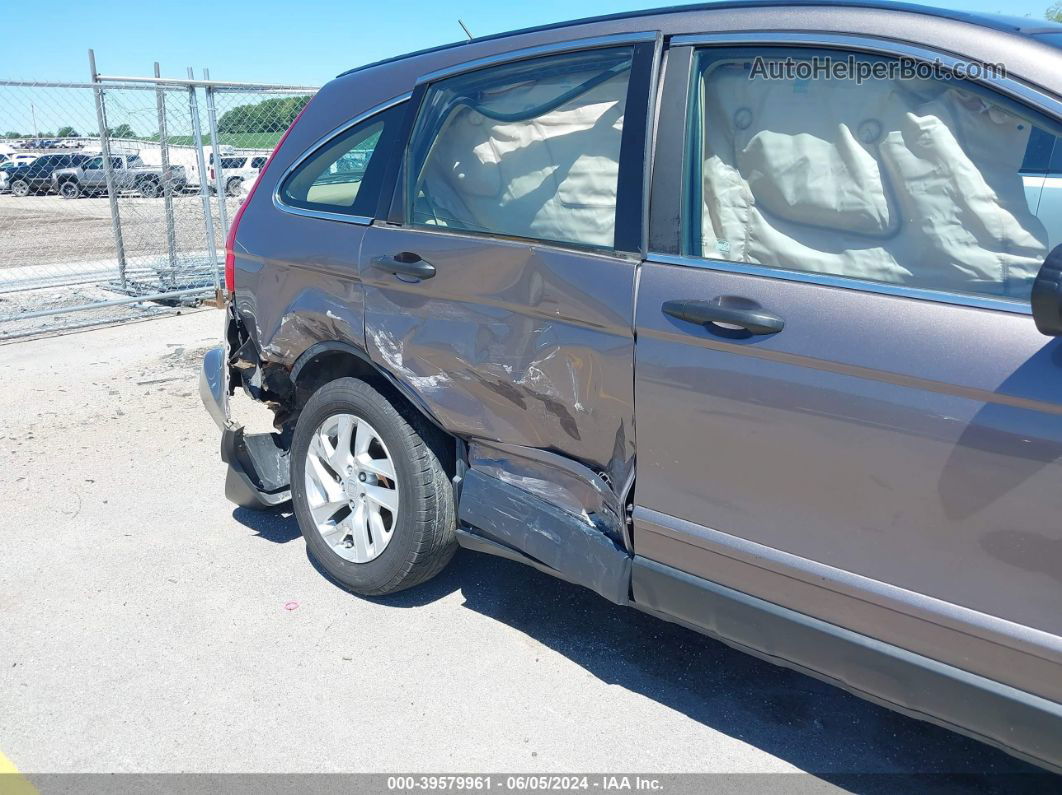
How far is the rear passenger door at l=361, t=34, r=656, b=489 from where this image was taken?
2613 millimetres

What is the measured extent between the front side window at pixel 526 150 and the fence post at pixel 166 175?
657 centimetres

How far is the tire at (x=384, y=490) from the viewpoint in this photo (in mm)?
3242

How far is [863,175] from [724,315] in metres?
0.53

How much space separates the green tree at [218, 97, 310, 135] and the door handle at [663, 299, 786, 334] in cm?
785

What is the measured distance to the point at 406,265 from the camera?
3086 mm

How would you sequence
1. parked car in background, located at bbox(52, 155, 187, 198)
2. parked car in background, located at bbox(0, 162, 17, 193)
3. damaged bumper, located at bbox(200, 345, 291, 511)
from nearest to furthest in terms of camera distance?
1. damaged bumper, located at bbox(200, 345, 291, 511)
2. parked car in background, located at bbox(52, 155, 187, 198)
3. parked car in background, located at bbox(0, 162, 17, 193)

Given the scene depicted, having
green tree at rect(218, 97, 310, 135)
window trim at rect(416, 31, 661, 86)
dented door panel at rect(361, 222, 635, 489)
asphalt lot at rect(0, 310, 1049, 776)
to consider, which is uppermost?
green tree at rect(218, 97, 310, 135)

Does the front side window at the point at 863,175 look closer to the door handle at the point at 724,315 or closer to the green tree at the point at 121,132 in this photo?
the door handle at the point at 724,315

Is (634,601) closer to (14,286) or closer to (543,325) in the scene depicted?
(543,325)

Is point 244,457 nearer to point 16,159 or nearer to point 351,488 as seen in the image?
point 351,488

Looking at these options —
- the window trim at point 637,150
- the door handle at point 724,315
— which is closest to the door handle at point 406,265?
the window trim at point 637,150

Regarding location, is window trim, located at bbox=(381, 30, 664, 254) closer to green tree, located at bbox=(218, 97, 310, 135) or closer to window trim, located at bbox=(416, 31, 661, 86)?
window trim, located at bbox=(416, 31, 661, 86)

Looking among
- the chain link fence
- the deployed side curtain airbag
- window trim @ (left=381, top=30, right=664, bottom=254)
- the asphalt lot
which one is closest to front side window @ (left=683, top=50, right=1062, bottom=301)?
the deployed side curtain airbag

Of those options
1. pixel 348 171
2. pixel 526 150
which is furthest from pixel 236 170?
pixel 526 150
